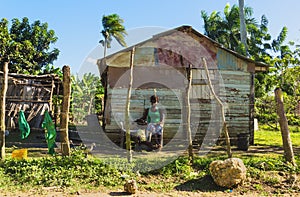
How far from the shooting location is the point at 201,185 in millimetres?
5367

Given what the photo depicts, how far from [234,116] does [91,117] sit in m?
7.98

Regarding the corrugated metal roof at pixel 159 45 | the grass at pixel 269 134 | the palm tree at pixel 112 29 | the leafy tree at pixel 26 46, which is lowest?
the grass at pixel 269 134

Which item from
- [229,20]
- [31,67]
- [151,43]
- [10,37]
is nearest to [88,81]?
[31,67]

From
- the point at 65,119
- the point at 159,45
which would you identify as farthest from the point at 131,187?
the point at 159,45

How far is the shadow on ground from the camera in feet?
17.1

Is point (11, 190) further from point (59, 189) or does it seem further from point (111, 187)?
point (111, 187)

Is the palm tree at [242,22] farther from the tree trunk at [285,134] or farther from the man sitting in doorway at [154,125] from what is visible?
the tree trunk at [285,134]

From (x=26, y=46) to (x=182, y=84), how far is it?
1514 centimetres

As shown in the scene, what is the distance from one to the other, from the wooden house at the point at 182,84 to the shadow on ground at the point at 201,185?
4186mm

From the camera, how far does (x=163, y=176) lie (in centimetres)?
575

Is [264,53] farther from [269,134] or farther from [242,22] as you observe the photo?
[269,134]

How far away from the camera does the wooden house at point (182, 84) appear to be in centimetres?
945

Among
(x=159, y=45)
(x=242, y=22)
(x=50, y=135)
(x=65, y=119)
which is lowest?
(x=50, y=135)

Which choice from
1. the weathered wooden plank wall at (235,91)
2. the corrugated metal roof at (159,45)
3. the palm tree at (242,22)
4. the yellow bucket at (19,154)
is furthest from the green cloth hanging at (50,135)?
the palm tree at (242,22)
